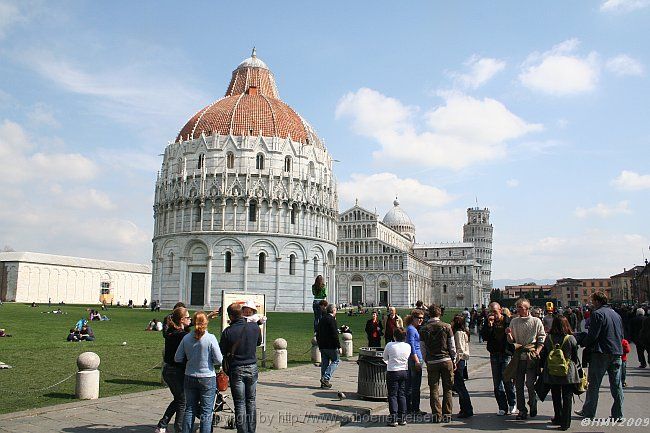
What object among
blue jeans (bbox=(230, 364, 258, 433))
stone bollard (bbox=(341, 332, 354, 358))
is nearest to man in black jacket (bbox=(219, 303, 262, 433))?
blue jeans (bbox=(230, 364, 258, 433))

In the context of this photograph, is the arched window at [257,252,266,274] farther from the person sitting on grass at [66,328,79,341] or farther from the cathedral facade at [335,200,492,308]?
the cathedral facade at [335,200,492,308]

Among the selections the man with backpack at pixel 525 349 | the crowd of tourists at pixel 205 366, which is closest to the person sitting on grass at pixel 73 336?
the crowd of tourists at pixel 205 366

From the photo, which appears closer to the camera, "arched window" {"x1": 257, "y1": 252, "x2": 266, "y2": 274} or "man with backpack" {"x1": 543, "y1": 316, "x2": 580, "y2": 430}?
"man with backpack" {"x1": 543, "y1": 316, "x2": 580, "y2": 430}

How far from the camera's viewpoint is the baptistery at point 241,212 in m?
57.2

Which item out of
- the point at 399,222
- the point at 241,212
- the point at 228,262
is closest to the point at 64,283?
the point at 228,262

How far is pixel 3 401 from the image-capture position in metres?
10.6

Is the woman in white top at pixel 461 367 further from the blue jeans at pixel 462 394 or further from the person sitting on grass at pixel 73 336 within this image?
the person sitting on grass at pixel 73 336

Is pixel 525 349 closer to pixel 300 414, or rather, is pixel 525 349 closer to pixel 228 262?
pixel 300 414

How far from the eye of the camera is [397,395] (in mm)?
9742

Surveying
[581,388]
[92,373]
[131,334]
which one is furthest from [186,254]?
[581,388]

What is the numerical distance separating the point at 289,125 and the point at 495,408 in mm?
54251

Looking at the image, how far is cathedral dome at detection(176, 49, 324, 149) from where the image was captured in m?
61.1

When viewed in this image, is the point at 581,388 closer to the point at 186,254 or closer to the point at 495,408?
the point at 495,408

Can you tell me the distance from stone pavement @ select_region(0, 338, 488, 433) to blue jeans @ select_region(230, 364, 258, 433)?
2.87ft
